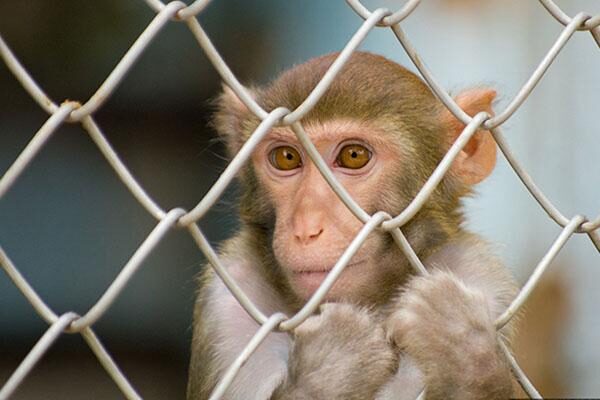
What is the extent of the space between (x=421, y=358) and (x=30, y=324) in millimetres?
4695

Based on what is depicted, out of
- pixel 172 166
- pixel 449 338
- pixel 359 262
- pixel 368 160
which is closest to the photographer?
pixel 449 338

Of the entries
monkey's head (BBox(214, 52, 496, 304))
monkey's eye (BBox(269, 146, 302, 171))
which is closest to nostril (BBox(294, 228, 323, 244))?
monkey's head (BBox(214, 52, 496, 304))

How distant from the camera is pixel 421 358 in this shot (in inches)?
98.9

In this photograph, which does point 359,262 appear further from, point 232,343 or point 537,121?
point 537,121

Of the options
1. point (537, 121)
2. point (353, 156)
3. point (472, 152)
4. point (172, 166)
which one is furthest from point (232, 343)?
point (537, 121)

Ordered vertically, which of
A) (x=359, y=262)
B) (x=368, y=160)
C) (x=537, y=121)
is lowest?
(x=537, y=121)

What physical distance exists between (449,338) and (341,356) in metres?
0.27

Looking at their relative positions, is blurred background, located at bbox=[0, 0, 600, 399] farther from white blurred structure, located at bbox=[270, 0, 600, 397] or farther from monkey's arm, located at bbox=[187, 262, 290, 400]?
monkey's arm, located at bbox=[187, 262, 290, 400]

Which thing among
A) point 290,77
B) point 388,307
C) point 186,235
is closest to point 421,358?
point 388,307

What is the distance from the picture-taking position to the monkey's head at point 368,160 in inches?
121

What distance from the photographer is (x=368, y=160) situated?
324cm

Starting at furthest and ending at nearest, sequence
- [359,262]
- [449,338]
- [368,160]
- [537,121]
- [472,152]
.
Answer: [537,121], [472,152], [368,160], [359,262], [449,338]

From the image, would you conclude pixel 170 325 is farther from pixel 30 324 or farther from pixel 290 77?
pixel 290 77

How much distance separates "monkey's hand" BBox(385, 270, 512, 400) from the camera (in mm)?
2514
